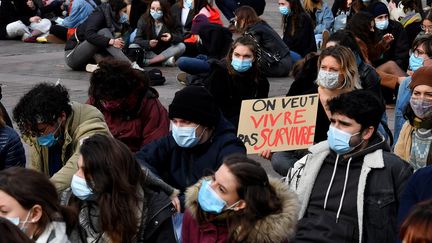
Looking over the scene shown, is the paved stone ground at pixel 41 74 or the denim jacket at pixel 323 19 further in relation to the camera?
the denim jacket at pixel 323 19

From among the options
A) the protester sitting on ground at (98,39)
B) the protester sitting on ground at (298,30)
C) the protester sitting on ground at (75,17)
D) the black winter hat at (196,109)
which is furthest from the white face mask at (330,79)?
the protester sitting on ground at (75,17)

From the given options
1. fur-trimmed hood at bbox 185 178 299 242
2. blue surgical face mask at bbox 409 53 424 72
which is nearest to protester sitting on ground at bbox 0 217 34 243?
fur-trimmed hood at bbox 185 178 299 242

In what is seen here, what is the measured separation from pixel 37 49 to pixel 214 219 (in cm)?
1218

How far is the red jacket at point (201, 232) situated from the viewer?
4973mm

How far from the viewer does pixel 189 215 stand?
201 inches

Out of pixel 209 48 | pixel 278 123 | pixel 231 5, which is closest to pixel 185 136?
pixel 278 123

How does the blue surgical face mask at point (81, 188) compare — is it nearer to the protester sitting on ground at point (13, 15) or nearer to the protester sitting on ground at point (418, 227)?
the protester sitting on ground at point (418, 227)

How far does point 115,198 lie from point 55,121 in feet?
3.98

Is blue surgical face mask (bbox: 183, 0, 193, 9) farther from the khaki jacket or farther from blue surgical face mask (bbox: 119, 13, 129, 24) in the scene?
the khaki jacket

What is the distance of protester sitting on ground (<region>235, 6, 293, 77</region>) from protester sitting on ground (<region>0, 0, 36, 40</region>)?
232 inches

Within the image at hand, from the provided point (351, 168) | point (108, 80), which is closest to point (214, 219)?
point (351, 168)

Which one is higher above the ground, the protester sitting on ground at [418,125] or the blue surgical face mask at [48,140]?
the protester sitting on ground at [418,125]

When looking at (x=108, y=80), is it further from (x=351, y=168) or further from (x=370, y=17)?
(x=370, y=17)

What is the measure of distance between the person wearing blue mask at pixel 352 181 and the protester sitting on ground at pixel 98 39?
Result: 26.3 ft
